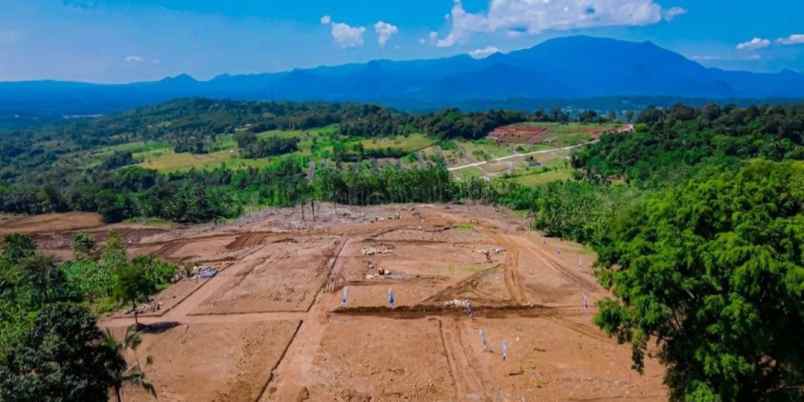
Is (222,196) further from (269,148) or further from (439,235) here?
(439,235)

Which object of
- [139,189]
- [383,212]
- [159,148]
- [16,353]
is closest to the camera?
[16,353]

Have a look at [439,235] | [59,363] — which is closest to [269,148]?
[439,235]

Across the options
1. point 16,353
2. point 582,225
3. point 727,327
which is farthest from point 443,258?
point 16,353

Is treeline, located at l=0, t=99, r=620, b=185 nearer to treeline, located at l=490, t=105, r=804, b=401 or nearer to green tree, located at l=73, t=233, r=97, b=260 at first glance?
green tree, located at l=73, t=233, r=97, b=260

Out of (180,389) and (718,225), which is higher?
(718,225)

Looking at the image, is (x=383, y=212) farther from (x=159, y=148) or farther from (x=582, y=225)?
(x=159, y=148)

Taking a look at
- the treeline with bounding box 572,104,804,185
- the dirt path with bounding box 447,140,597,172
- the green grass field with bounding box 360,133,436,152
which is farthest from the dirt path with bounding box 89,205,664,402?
the green grass field with bounding box 360,133,436,152

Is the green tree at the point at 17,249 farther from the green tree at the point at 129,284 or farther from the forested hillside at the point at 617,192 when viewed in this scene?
the green tree at the point at 129,284
